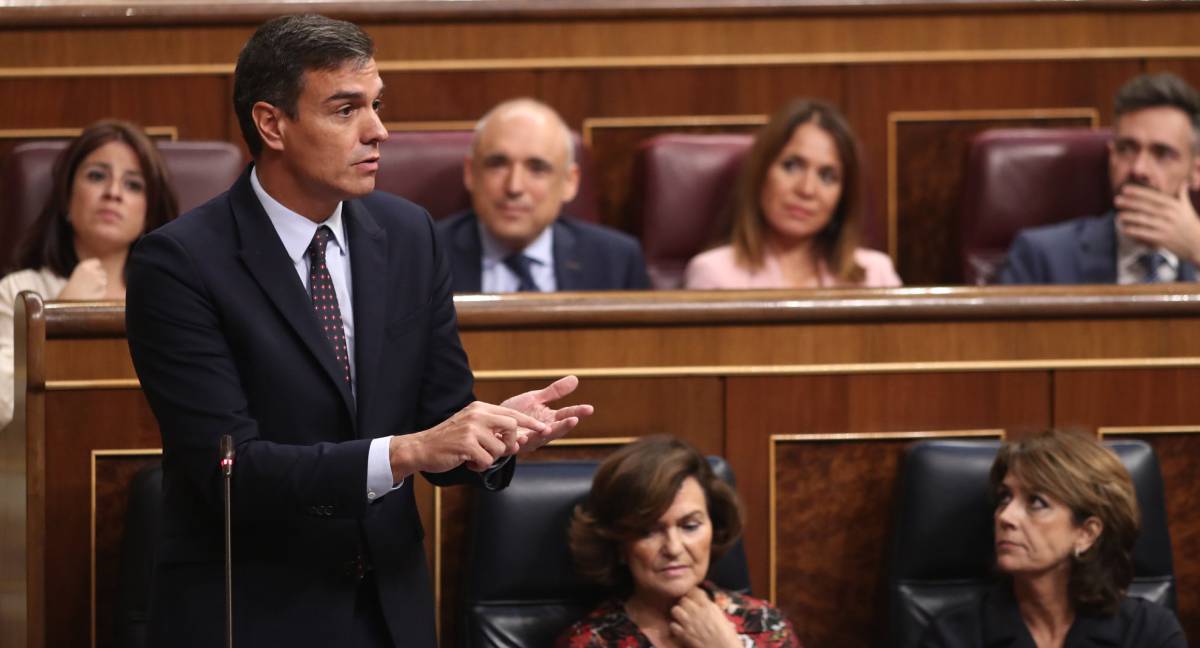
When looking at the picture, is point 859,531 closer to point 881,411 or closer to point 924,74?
point 881,411

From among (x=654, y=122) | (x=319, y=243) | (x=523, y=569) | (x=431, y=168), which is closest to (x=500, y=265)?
(x=431, y=168)

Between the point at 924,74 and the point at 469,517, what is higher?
the point at 924,74

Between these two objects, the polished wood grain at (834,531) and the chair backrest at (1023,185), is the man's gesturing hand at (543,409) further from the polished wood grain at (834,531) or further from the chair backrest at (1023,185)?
the chair backrest at (1023,185)

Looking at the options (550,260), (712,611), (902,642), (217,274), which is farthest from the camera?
(550,260)

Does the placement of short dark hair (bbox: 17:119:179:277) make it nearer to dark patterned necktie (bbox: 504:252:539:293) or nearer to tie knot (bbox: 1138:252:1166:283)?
dark patterned necktie (bbox: 504:252:539:293)

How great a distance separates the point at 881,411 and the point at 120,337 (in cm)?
52

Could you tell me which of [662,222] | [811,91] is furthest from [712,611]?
[811,91]

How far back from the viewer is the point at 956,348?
113cm

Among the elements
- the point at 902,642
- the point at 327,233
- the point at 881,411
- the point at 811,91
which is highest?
the point at 811,91

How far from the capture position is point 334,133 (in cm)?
72

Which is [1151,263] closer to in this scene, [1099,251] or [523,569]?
[1099,251]

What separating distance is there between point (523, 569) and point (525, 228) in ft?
1.56

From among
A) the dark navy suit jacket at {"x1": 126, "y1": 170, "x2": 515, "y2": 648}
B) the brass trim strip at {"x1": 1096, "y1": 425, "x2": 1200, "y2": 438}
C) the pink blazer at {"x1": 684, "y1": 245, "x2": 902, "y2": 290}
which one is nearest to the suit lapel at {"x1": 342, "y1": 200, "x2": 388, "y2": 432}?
the dark navy suit jacket at {"x1": 126, "y1": 170, "x2": 515, "y2": 648}

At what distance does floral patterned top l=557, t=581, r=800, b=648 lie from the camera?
991 millimetres
